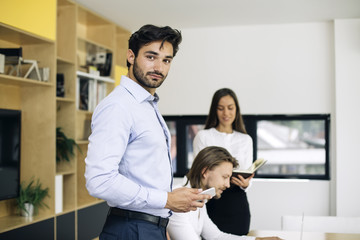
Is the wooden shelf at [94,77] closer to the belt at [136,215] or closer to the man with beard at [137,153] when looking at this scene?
the man with beard at [137,153]

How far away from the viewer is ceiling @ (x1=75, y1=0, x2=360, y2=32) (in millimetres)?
4543

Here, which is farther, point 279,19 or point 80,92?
point 279,19

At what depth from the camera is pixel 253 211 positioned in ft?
17.9

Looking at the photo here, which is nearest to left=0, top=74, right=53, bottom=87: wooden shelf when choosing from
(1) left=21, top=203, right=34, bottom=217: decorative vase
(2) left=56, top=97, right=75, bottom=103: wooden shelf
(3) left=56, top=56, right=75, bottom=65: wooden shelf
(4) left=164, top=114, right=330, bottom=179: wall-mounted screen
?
(2) left=56, top=97, right=75, bottom=103: wooden shelf

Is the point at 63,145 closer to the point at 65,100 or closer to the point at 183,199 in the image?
the point at 65,100

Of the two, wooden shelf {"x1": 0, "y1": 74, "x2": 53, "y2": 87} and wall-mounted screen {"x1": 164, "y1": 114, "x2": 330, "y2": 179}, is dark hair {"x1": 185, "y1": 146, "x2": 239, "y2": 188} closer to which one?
wooden shelf {"x1": 0, "y1": 74, "x2": 53, "y2": 87}

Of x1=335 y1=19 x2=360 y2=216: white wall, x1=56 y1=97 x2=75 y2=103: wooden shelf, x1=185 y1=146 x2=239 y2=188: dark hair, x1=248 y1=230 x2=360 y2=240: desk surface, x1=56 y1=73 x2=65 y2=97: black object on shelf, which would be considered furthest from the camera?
x1=335 y1=19 x2=360 y2=216: white wall

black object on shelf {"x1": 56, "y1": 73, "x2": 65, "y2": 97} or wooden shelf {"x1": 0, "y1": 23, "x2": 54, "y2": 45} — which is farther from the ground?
wooden shelf {"x1": 0, "y1": 23, "x2": 54, "y2": 45}

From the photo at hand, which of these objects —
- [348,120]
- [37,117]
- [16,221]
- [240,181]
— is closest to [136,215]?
[240,181]

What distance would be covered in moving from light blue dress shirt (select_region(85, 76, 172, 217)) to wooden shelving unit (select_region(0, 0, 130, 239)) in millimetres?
2276

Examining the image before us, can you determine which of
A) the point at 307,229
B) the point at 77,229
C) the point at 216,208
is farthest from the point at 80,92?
the point at 307,229

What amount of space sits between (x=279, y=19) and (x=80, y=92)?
2.36 m

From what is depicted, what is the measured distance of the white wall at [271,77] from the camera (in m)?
5.38

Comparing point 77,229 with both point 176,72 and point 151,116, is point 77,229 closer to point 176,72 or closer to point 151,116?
point 176,72
